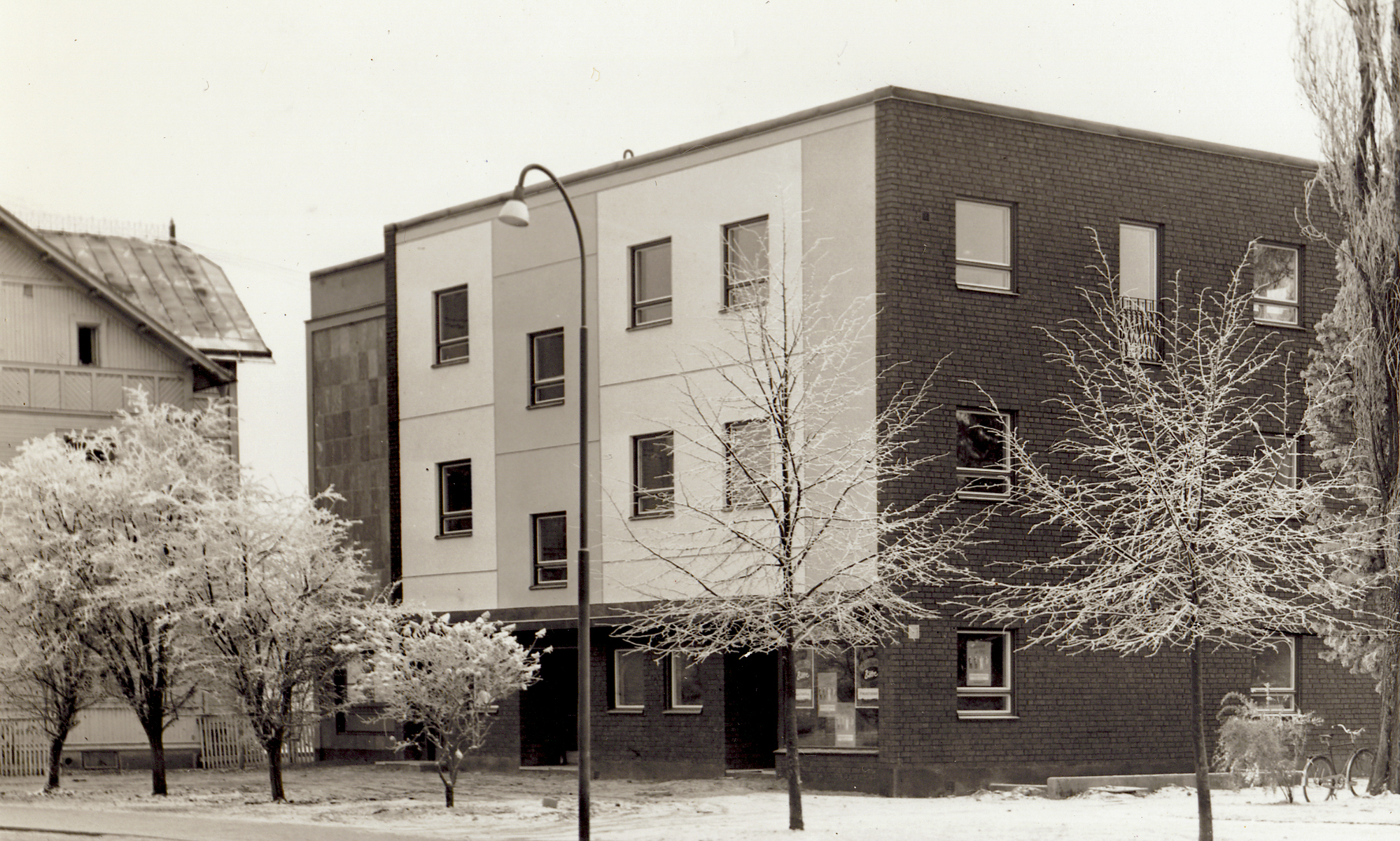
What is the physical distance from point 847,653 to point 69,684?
1265cm

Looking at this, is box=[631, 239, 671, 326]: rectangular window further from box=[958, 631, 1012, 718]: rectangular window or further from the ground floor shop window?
box=[958, 631, 1012, 718]: rectangular window

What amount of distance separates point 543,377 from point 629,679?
20.0 ft

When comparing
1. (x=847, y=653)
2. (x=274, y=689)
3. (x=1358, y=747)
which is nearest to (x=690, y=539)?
(x=847, y=653)

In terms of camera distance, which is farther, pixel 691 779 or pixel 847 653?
pixel 691 779

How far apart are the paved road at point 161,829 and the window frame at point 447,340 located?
43.2ft

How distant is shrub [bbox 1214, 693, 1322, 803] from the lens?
23453mm

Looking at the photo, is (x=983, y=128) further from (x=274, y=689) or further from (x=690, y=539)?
(x=274, y=689)

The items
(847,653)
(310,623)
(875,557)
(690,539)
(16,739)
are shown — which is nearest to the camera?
(875,557)

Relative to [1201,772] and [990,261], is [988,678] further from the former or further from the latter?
[1201,772]

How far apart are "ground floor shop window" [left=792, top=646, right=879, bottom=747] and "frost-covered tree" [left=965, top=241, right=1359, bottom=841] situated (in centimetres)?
202

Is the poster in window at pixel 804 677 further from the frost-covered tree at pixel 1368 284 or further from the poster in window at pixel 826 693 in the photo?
the frost-covered tree at pixel 1368 284

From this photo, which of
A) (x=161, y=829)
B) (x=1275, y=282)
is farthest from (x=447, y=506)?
(x=1275, y=282)

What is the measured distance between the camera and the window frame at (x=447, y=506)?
34.4 m

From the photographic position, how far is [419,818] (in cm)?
2300
